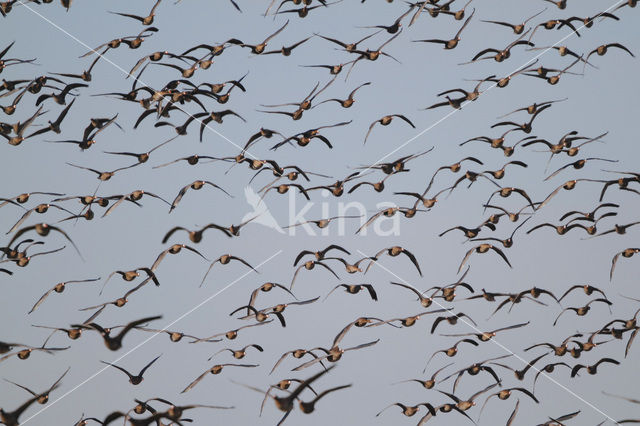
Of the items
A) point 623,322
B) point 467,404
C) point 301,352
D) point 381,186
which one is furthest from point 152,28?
point 623,322

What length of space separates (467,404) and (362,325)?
11.8 ft

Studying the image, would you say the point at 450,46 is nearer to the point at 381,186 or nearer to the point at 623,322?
the point at 381,186

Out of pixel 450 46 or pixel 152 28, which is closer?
pixel 152 28

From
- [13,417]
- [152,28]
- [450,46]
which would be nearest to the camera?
[13,417]

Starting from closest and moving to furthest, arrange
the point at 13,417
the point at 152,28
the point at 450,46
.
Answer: the point at 13,417, the point at 152,28, the point at 450,46

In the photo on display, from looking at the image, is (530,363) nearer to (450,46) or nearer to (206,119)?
(450,46)

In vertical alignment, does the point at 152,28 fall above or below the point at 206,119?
above

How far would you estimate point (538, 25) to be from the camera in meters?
23.1

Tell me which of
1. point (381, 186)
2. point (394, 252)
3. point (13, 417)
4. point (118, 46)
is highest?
point (118, 46)

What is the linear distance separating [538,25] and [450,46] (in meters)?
2.51

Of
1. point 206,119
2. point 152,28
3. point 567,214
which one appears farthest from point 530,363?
point 152,28

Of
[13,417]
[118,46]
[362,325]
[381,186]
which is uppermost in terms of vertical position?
[118,46]

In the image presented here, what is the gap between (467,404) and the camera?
2247cm

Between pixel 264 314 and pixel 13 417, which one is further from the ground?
pixel 264 314
